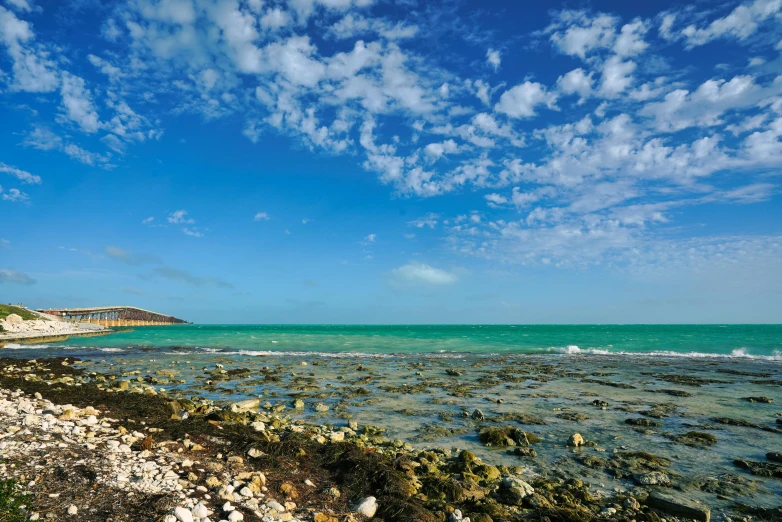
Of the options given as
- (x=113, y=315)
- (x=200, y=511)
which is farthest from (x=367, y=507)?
(x=113, y=315)

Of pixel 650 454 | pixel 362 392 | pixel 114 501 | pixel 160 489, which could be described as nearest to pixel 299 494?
pixel 160 489

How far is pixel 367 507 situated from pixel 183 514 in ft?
8.68

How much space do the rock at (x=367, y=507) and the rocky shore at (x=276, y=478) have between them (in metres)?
0.02

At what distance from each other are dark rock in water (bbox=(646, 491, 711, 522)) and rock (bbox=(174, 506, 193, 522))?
7620 millimetres

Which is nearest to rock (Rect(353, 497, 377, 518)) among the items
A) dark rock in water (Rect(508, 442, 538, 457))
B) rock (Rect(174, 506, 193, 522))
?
rock (Rect(174, 506, 193, 522))

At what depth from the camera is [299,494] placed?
6.88 m

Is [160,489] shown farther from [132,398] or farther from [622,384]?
[622,384]

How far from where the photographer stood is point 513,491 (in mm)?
7508

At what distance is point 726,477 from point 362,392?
12.8 metres

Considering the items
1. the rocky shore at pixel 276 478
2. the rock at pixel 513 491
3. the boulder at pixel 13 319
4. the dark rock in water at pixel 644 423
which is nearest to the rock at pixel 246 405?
the rocky shore at pixel 276 478

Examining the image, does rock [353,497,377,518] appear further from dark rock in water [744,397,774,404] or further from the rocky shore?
dark rock in water [744,397,774,404]

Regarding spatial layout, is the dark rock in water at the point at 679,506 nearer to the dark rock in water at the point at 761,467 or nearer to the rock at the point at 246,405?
the dark rock in water at the point at 761,467

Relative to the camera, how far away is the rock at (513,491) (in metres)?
7.39

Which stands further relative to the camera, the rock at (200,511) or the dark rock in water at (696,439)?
the dark rock in water at (696,439)
